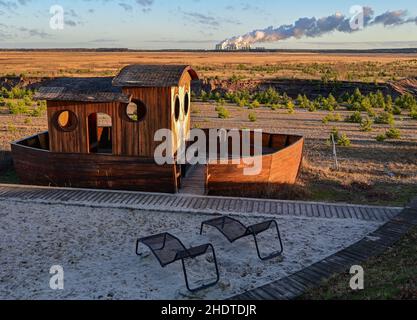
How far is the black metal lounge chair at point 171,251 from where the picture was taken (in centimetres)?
698

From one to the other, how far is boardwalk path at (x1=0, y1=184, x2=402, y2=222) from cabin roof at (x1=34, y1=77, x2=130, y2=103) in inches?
95.8

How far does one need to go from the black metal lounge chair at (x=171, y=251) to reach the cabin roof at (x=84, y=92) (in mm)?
4613

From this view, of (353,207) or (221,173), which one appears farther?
(221,173)

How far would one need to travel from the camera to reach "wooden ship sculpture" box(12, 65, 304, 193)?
11.5 metres

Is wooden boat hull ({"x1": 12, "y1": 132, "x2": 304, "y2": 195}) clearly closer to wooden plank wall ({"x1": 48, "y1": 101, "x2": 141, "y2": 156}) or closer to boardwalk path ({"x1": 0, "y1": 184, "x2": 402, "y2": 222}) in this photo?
wooden plank wall ({"x1": 48, "y1": 101, "x2": 141, "y2": 156})

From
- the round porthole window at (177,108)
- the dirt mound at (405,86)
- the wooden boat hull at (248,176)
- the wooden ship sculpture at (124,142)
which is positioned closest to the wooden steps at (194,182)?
the wooden ship sculpture at (124,142)

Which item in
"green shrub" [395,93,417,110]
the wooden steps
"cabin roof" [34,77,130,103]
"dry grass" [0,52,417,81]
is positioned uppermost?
"dry grass" [0,52,417,81]

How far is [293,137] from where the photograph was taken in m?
14.8

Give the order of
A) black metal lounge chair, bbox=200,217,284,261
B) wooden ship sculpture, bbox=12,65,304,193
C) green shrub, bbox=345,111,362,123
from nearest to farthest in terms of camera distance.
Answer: black metal lounge chair, bbox=200,217,284,261 → wooden ship sculpture, bbox=12,65,304,193 → green shrub, bbox=345,111,362,123

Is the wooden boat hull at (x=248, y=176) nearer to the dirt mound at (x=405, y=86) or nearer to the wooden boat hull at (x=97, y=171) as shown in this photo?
the wooden boat hull at (x=97, y=171)

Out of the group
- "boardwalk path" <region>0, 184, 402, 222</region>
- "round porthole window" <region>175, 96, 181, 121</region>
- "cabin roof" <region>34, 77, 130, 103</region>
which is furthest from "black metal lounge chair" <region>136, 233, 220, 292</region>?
"round porthole window" <region>175, 96, 181, 121</region>

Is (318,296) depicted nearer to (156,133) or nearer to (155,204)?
(155,204)

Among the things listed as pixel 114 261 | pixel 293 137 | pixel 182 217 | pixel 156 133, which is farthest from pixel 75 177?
pixel 293 137

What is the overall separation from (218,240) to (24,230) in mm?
4136
